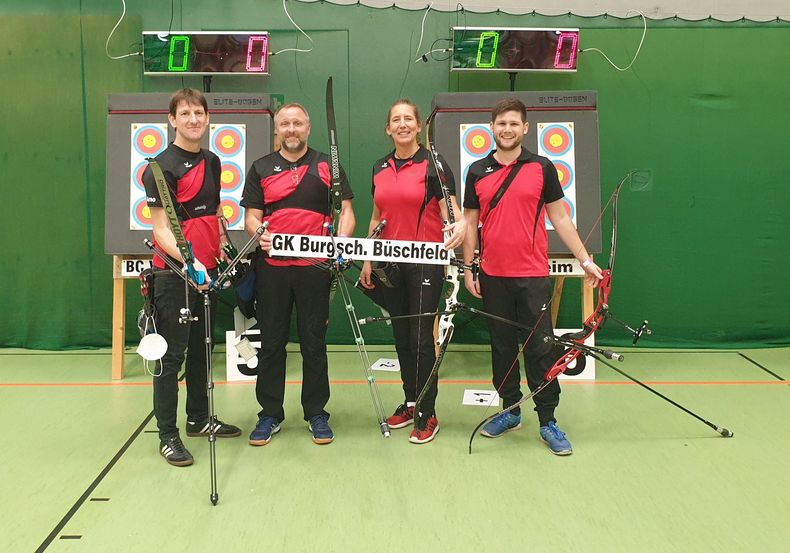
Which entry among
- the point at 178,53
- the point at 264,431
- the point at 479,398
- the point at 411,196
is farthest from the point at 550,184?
the point at 178,53

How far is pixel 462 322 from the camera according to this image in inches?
180

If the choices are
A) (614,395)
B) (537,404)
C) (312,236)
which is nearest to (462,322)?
(614,395)

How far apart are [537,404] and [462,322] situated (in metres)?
1.80

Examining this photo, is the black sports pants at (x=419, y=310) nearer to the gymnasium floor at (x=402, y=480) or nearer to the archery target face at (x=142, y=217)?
the gymnasium floor at (x=402, y=480)

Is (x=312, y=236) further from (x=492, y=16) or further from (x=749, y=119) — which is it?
(x=749, y=119)

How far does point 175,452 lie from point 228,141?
1969 mm

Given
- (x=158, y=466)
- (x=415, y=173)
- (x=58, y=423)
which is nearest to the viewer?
(x=158, y=466)

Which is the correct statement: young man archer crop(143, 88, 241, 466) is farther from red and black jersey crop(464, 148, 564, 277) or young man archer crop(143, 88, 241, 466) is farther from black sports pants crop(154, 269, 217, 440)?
red and black jersey crop(464, 148, 564, 277)

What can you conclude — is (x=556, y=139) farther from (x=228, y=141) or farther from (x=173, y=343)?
(x=173, y=343)

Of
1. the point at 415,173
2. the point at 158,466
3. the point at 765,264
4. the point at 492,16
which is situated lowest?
the point at 158,466

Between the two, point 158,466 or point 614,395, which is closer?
point 158,466

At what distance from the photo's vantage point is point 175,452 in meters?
2.59

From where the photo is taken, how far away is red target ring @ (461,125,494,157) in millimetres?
3920

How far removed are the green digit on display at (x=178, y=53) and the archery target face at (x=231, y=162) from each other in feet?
1.59
